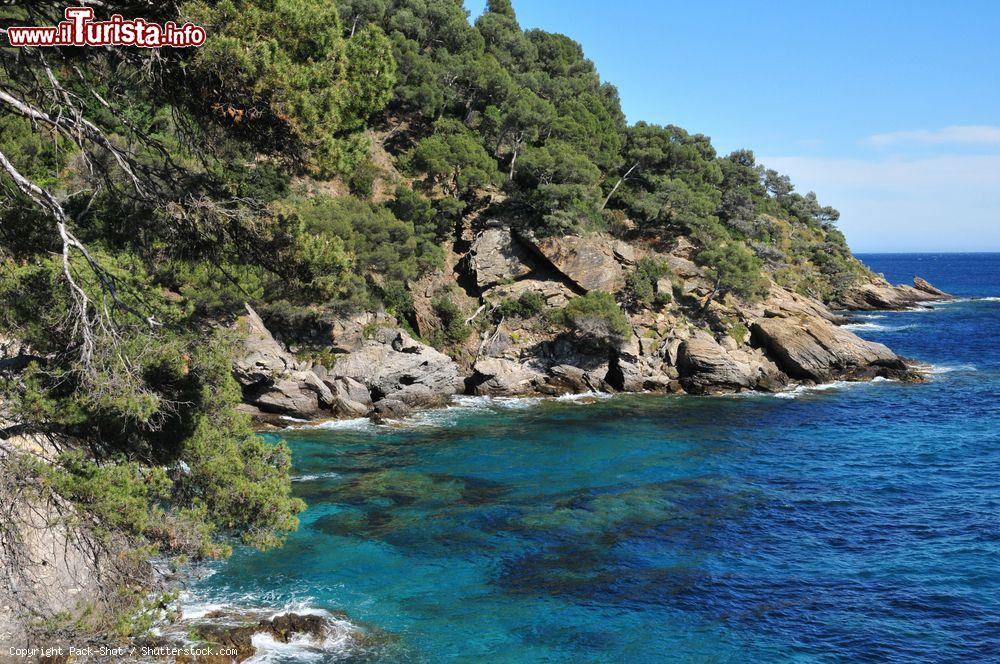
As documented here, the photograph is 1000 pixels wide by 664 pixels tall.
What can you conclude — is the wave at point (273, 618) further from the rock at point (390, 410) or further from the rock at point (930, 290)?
the rock at point (930, 290)

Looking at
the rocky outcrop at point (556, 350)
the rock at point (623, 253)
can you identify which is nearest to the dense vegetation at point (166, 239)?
the rocky outcrop at point (556, 350)

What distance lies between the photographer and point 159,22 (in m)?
8.02

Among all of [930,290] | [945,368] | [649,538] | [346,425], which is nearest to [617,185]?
[945,368]

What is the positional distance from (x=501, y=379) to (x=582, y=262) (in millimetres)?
11025

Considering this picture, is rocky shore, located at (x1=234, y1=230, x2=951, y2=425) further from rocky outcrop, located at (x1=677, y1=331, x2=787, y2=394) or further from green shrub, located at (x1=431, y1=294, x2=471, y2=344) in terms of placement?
green shrub, located at (x1=431, y1=294, x2=471, y2=344)

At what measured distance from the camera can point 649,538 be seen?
18688 millimetres

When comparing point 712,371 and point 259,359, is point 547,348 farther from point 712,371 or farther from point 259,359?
point 259,359

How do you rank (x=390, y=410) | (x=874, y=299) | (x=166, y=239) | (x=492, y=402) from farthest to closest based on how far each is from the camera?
(x=874, y=299) → (x=492, y=402) → (x=390, y=410) → (x=166, y=239)

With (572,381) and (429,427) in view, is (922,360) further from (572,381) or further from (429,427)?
(429,427)

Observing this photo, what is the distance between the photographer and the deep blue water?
13922mm

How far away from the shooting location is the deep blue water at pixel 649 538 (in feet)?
45.7

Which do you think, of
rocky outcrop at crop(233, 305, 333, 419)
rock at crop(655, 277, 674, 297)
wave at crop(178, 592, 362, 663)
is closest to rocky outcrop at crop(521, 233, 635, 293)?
rock at crop(655, 277, 674, 297)

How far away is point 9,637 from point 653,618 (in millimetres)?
11298

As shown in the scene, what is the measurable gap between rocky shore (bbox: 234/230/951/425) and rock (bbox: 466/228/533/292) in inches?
2.9
